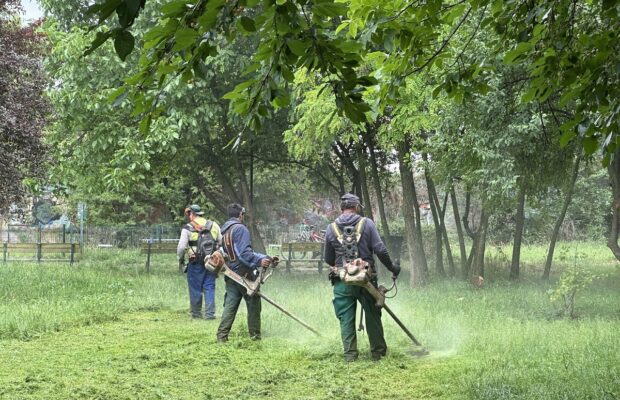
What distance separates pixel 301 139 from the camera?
16.3 meters

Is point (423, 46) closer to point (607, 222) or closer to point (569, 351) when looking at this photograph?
point (569, 351)

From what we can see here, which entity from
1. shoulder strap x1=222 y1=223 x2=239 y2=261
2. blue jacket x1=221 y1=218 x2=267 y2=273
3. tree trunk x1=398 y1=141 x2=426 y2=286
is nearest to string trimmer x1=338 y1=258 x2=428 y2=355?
blue jacket x1=221 y1=218 x2=267 y2=273

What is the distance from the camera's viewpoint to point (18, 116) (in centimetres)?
1420

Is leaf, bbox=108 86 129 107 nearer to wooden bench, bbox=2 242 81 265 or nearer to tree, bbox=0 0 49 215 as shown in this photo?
tree, bbox=0 0 49 215

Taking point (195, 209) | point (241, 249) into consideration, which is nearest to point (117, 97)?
point (241, 249)

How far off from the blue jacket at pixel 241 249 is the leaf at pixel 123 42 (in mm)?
7094

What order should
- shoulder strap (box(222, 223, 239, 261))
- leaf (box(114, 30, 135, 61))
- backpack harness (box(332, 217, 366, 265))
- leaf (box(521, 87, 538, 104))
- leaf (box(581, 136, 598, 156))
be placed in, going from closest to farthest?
leaf (box(114, 30, 135, 61)) < leaf (box(581, 136, 598, 156)) < leaf (box(521, 87, 538, 104)) < backpack harness (box(332, 217, 366, 265)) < shoulder strap (box(222, 223, 239, 261))

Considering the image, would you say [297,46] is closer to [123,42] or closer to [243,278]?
[123,42]

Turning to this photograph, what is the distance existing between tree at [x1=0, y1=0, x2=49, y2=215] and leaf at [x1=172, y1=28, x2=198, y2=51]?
1150cm

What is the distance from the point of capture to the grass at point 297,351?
6.67 metres

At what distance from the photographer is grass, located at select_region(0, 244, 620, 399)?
21.9 ft

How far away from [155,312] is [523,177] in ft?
22.8

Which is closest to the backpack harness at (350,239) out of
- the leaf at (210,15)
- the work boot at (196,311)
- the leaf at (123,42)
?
the work boot at (196,311)

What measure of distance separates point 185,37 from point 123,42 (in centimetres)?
56
